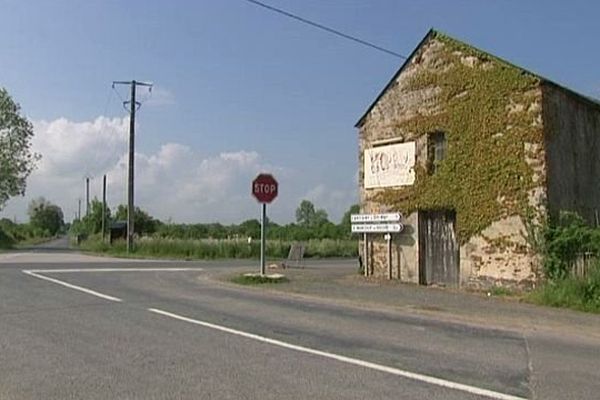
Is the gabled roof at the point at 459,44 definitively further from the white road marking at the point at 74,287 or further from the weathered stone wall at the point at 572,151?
the white road marking at the point at 74,287

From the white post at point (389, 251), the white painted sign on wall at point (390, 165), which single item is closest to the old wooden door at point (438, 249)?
the white post at point (389, 251)

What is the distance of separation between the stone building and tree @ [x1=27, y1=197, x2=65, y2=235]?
Answer: 119 m

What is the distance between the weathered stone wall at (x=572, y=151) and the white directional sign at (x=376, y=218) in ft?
15.8

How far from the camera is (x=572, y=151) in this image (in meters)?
19.2

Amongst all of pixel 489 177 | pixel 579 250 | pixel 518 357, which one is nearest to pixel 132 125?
pixel 489 177

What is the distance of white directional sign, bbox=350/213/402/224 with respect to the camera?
69.6 feet

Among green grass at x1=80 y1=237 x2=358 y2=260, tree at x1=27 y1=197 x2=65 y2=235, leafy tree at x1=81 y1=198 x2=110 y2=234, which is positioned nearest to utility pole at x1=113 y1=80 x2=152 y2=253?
green grass at x1=80 y1=237 x2=358 y2=260

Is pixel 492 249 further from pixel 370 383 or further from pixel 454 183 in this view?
pixel 370 383

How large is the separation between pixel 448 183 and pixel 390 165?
2.37 metres

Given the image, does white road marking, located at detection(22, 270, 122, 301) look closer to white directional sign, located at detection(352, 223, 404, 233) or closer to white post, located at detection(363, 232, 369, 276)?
white directional sign, located at detection(352, 223, 404, 233)

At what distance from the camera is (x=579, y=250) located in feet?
55.1

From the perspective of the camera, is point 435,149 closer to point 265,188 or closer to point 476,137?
point 476,137

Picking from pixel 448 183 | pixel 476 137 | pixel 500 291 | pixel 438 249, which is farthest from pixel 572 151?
pixel 438 249

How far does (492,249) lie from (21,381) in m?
14.0
